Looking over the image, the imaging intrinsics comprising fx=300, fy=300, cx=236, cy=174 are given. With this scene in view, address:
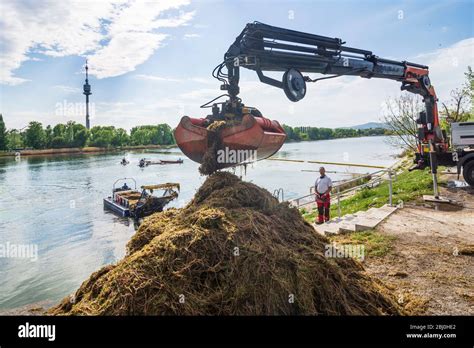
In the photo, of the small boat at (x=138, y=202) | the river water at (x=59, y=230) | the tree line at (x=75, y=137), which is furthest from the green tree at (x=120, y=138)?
the small boat at (x=138, y=202)

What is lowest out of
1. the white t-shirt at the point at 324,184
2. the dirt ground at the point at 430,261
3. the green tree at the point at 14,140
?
the dirt ground at the point at 430,261

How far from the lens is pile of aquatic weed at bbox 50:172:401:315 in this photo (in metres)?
3.20

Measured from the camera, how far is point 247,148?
4.26 meters

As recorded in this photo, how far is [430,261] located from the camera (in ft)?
19.2

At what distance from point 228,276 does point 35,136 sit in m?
100

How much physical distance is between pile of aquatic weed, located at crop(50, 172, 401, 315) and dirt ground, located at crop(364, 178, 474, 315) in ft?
2.97

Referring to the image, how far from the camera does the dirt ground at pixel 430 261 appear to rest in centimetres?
441

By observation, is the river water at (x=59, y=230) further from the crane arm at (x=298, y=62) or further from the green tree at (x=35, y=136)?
the green tree at (x=35, y=136)

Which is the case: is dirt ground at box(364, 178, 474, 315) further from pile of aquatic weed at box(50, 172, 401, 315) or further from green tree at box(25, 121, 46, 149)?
green tree at box(25, 121, 46, 149)

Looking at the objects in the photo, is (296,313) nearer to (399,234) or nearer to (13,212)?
(399,234)

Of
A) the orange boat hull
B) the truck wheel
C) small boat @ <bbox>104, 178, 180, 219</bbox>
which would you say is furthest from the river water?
the truck wheel

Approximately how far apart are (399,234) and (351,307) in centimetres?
452

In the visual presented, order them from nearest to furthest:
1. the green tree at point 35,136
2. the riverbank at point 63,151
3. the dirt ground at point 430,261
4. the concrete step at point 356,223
→ 1. the dirt ground at point 430,261
2. the concrete step at point 356,223
3. the riverbank at point 63,151
4. the green tree at point 35,136

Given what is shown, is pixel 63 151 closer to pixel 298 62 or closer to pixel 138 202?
pixel 138 202
